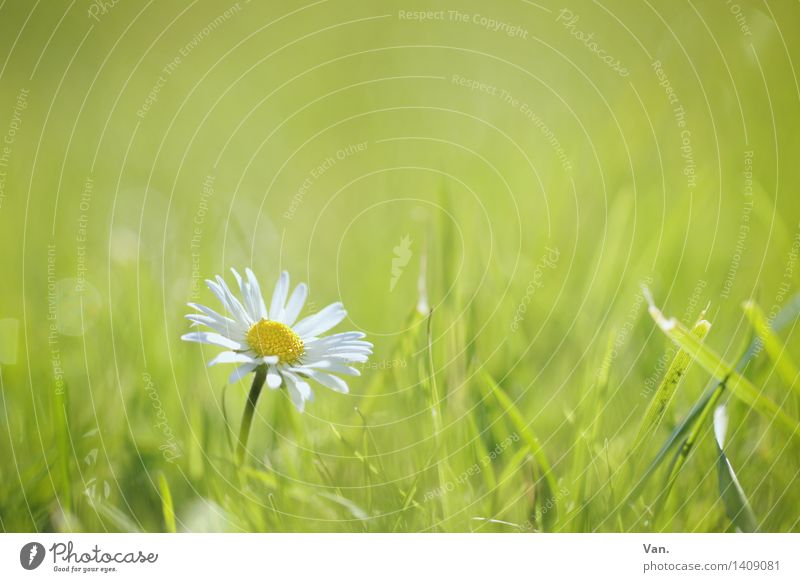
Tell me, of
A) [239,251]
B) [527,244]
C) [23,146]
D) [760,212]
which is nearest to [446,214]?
[527,244]

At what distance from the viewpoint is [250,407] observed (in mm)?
560

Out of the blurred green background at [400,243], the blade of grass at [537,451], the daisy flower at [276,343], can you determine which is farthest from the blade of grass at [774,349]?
the daisy flower at [276,343]

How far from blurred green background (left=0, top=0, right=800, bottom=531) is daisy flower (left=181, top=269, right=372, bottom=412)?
0.21 ft

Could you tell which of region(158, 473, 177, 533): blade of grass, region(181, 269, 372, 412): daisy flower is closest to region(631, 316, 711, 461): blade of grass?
region(181, 269, 372, 412): daisy flower

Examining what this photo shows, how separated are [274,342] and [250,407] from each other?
53 millimetres

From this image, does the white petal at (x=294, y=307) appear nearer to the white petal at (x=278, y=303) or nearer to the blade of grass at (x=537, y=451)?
the white petal at (x=278, y=303)

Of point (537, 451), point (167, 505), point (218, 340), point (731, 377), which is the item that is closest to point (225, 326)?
point (218, 340)

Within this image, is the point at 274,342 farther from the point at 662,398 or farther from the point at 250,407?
the point at 662,398

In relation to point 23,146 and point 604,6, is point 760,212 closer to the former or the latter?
point 604,6

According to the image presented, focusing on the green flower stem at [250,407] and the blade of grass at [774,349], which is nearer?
the green flower stem at [250,407]

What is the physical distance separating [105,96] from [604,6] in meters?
0.58

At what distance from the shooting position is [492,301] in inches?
30.5

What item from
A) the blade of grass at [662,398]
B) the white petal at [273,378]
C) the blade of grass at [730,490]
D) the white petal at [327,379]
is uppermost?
the white petal at [273,378]

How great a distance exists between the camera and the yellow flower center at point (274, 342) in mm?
579
